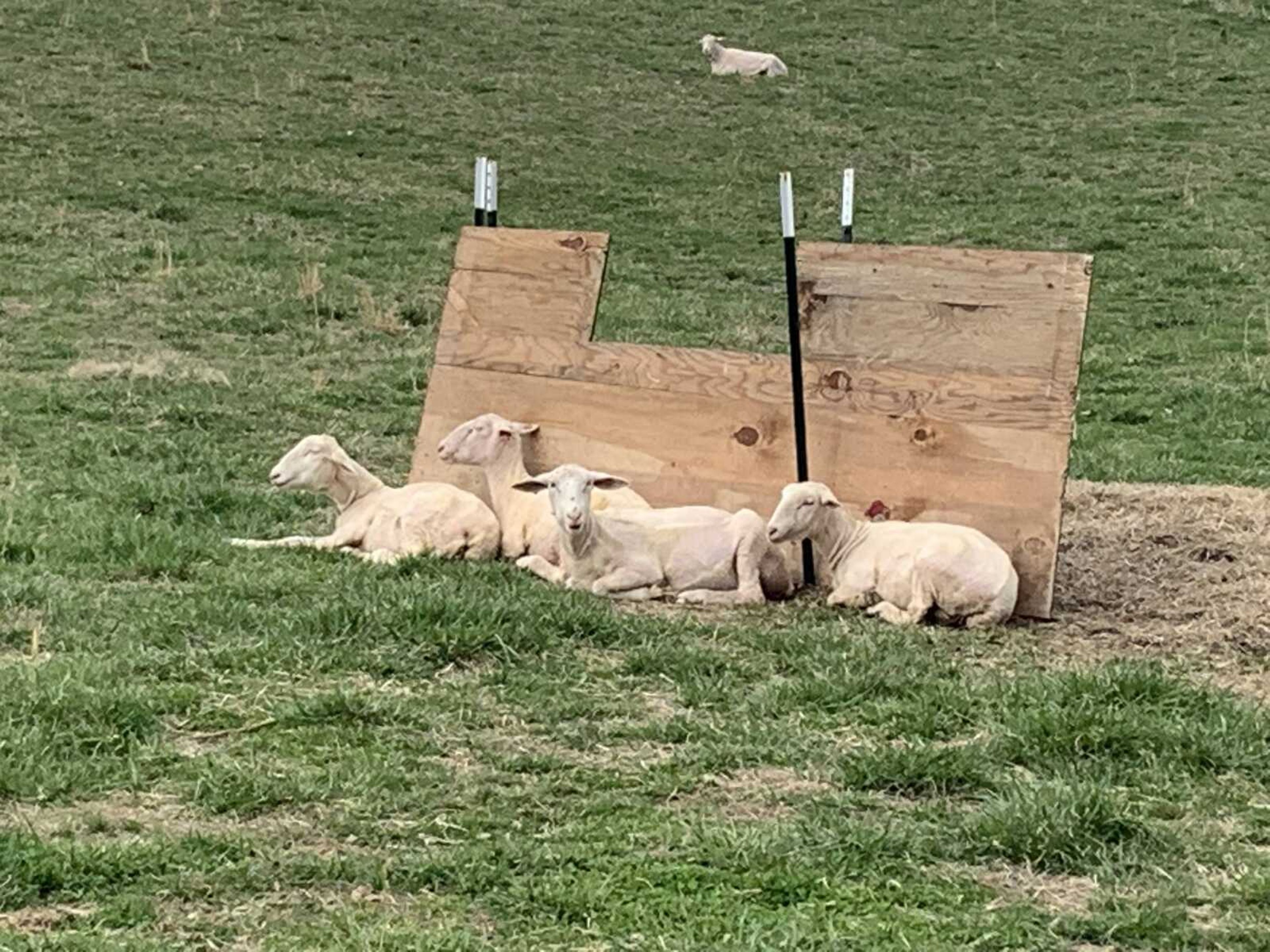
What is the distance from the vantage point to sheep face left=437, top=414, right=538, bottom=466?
28.0ft

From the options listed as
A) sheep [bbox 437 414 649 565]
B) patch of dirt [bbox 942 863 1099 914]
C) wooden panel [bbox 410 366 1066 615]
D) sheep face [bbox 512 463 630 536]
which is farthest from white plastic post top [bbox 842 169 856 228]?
patch of dirt [bbox 942 863 1099 914]

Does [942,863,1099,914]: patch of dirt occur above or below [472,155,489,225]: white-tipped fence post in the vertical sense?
below

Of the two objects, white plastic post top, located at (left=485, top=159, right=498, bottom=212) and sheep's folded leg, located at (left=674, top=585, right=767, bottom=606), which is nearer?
sheep's folded leg, located at (left=674, top=585, right=767, bottom=606)

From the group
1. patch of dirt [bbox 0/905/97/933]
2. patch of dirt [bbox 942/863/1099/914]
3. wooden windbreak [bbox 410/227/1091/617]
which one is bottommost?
patch of dirt [bbox 0/905/97/933]

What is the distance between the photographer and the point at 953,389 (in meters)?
7.86

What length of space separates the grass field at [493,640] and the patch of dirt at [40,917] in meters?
0.02

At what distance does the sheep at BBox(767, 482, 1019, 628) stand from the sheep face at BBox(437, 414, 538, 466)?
148 cm

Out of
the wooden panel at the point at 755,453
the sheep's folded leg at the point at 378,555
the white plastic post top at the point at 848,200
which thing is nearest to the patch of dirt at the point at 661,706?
the sheep's folded leg at the point at 378,555

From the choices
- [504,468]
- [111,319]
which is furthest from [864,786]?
[111,319]

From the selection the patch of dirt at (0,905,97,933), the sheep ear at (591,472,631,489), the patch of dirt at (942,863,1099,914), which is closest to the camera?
the patch of dirt at (0,905,97,933)

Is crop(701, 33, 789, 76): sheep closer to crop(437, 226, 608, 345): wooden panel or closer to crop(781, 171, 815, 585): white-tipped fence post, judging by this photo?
crop(437, 226, 608, 345): wooden panel

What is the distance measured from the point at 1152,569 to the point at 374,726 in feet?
13.2

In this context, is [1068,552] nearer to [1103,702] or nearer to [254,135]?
[1103,702]

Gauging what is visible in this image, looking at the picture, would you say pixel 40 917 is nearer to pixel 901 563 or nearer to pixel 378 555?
pixel 378 555
